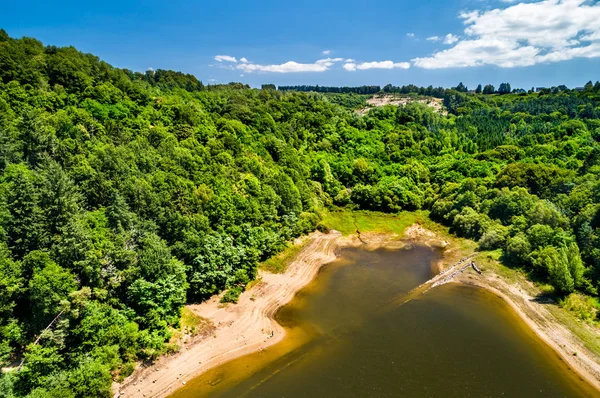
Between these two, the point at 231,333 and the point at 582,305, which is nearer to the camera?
the point at 231,333

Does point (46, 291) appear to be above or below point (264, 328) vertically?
above

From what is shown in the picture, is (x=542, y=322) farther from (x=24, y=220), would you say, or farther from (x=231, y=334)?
(x=24, y=220)

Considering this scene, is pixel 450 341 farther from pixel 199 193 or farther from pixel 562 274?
pixel 199 193

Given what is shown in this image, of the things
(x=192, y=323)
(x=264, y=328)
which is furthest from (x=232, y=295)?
(x=264, y=328)

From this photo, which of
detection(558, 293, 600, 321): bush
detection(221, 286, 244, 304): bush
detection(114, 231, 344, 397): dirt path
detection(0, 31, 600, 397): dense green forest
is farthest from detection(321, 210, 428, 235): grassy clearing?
detection(558, 293, 600, 321): bush

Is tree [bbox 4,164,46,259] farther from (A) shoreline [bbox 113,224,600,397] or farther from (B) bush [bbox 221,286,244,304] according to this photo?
(B) bush [bbox 221,286,244,304]

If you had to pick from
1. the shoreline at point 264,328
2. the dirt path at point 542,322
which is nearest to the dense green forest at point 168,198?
the shoreline at point 264,328
